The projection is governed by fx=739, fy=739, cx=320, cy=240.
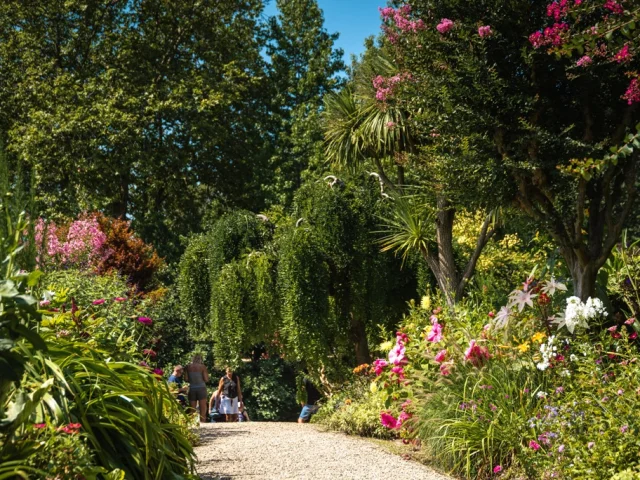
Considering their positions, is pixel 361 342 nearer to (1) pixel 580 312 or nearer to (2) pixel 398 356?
(2) pixel 398 356

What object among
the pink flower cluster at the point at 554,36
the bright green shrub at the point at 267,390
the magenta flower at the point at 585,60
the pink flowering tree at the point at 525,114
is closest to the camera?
the pink flower cluster at the point at 554,36

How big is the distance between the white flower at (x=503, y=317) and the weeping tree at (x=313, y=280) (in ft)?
13.7

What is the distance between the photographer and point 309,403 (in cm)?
1298

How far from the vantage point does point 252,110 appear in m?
22.0

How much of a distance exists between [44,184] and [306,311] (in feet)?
36.1

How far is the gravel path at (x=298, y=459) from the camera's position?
5672mm

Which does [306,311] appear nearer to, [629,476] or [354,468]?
Answer: [354,468]

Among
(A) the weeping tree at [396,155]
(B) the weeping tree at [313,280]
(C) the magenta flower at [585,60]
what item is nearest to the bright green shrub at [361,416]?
(B) the weeping tree at [313,280]

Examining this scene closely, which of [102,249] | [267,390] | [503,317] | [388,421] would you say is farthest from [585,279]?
[267,390]

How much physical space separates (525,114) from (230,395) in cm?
782

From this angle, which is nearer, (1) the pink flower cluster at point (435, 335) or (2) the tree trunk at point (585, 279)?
(2) the tree trunk at point (585, 279)

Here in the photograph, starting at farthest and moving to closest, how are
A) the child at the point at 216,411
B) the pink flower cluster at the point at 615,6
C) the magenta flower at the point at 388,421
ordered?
the child at the point at 216,411, the magenta flower at the point at 388,421, the pink flower cluster at the point at 615,6

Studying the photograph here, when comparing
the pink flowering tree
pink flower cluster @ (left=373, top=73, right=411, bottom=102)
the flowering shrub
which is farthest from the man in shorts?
the pink flowering tree

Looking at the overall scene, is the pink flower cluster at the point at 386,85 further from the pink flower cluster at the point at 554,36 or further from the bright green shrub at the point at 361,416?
the bright green shrub at the point at 361,416
